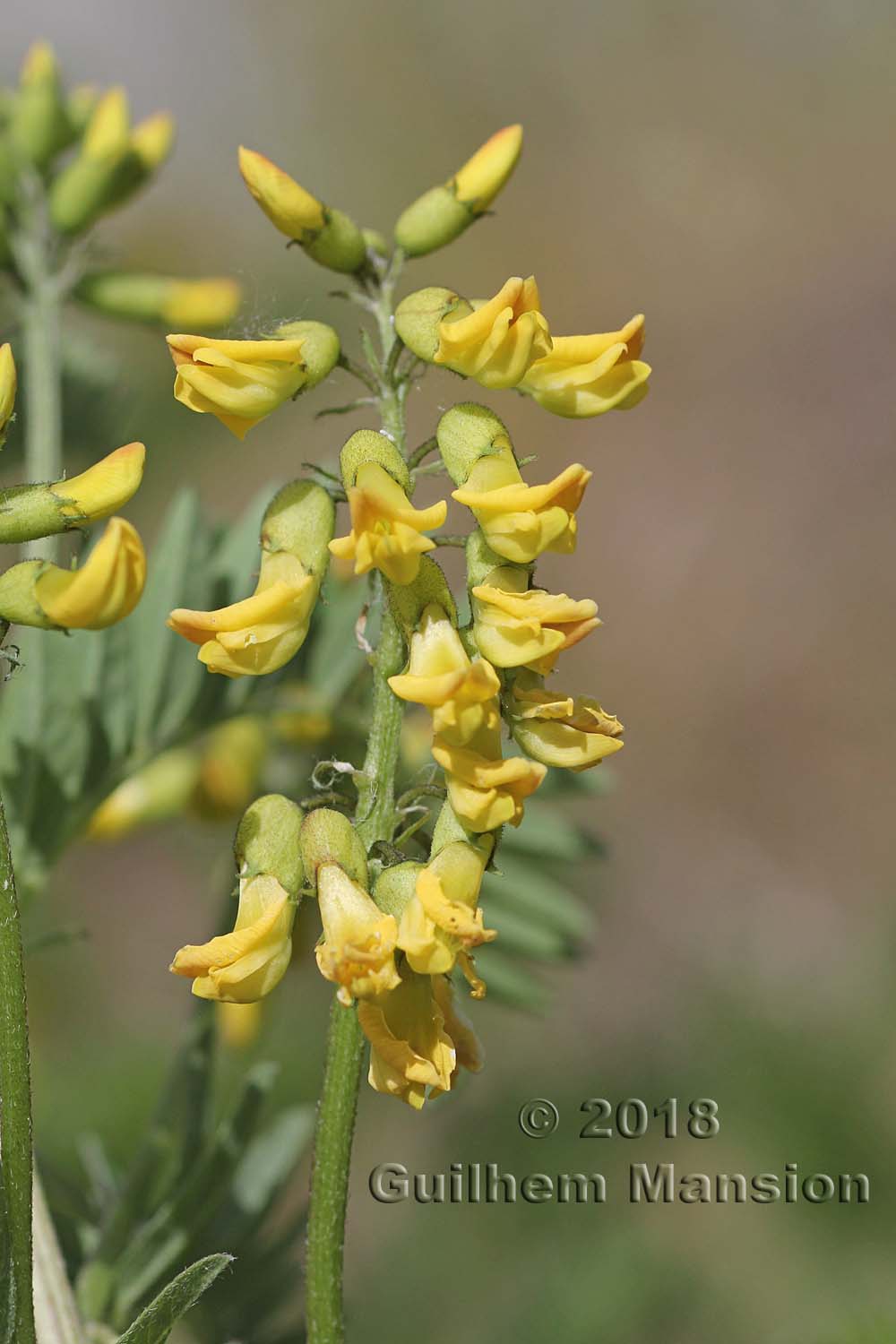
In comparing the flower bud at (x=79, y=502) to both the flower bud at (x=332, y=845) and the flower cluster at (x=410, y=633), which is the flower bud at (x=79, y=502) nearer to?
the flower cluster at (x=410, y=633)

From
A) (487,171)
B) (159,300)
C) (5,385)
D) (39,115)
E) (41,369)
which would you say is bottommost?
(5,385)

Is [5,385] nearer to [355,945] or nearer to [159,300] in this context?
[355,945]

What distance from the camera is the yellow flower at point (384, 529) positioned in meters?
0.84

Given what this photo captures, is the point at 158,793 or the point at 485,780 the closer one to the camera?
the point at 485,780

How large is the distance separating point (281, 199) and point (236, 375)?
16 centimetres

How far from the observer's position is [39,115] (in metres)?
1.83

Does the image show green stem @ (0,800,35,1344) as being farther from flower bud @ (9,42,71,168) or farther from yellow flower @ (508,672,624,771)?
flower bud @ (9,42,71,168)

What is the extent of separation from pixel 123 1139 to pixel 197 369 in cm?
296

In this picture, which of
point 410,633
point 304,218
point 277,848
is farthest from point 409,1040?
point 304,218

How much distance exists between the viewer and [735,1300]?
3914 mm

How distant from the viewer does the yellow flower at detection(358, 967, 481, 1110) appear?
2.83 feet

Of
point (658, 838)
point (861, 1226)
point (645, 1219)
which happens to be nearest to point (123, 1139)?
point (645, 1219)

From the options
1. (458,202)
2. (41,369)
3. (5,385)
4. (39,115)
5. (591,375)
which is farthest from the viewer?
(39,115)

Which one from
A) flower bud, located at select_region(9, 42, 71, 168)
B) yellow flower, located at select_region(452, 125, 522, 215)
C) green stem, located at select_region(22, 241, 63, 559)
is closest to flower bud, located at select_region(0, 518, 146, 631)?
yellow flower, located at select_region(452, 125, 522, 215)
